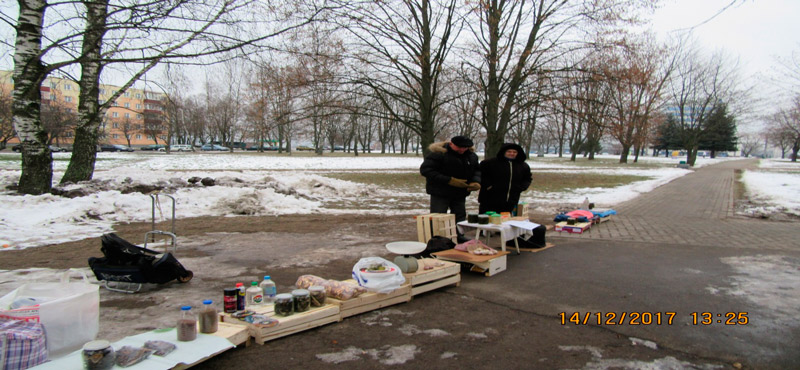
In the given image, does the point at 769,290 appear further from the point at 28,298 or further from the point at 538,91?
the point at 538,91

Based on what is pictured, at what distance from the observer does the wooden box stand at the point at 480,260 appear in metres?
5.68

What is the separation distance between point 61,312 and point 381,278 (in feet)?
8.46

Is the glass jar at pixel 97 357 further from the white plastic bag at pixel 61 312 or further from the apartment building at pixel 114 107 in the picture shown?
the apartment building at pixel 114 107

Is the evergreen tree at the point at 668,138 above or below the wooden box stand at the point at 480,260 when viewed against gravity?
above

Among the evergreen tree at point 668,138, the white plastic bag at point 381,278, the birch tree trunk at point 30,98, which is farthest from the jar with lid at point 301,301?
the evergreen tree at point 668,138

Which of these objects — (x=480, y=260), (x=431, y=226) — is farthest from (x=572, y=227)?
(x=480, y=260)

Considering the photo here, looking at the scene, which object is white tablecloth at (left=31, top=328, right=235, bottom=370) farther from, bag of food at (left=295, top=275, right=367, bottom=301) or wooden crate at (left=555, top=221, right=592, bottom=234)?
wooden crate at (left=555, top=221, right=592, bottom=234)

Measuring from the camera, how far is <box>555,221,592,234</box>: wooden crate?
8.69 metres

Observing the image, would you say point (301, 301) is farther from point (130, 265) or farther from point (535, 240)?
point (535, 240)

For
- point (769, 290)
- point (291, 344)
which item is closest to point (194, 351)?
point (291, 344)

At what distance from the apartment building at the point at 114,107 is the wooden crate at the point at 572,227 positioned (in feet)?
36.1

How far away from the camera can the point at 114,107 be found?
18.1 meters

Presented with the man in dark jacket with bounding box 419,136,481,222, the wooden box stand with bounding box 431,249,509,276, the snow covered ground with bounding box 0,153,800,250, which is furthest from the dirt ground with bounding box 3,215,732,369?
the snow covered ground with bounding box 0,153,800,250
